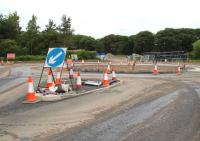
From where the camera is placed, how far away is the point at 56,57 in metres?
15.9

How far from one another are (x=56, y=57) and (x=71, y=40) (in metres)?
90.7

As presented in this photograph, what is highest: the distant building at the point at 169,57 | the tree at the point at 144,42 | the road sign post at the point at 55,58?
the tree at the point at 144,42

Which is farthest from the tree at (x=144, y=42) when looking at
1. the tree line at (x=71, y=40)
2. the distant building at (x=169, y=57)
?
the distant building at (x=169, y=57)

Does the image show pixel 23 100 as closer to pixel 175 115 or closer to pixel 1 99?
pixel 1 99

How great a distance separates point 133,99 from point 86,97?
1.81 m

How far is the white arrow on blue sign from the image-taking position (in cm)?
1574

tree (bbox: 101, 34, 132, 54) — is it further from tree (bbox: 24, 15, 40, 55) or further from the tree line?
tree (bbox: 24, 15, 40, 55)

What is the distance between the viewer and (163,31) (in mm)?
125188

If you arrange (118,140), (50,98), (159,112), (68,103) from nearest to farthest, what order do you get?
(118,140) < (159,112) < (68,103) < (50,98)

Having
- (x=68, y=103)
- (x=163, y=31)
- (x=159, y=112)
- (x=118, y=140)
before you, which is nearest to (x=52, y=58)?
(x=68, y=103)

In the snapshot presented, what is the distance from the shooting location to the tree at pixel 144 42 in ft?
409

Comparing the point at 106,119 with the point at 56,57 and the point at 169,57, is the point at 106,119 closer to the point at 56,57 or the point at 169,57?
the point at 56,57

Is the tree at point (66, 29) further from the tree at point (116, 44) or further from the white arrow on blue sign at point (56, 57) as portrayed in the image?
the white arrow on blue sign at point (56, 57)

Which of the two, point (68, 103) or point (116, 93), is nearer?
point (68, 103)
